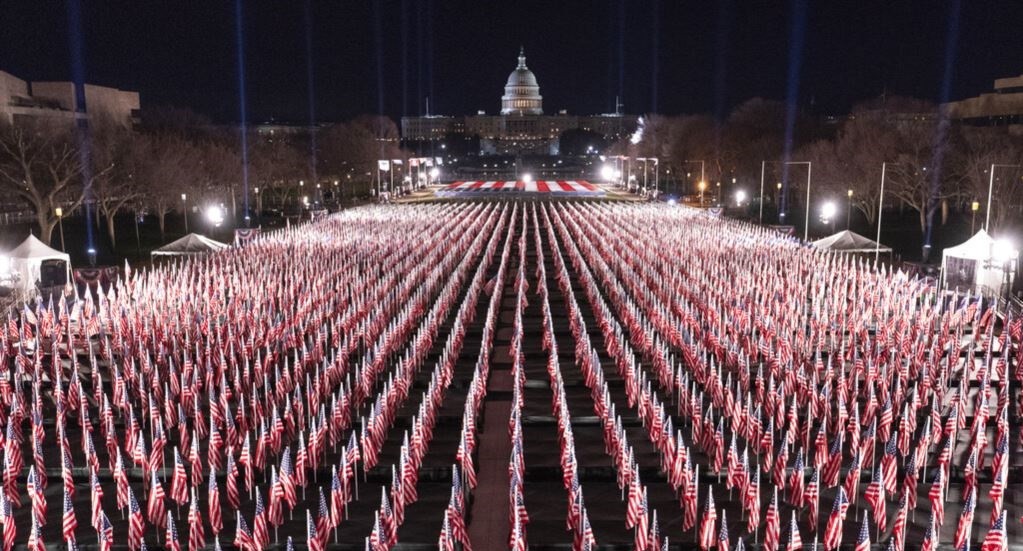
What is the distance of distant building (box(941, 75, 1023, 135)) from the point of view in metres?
100

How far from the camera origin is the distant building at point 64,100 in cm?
9150

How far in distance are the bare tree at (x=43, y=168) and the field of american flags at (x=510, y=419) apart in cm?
1784

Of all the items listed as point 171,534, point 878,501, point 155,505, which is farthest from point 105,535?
point 878,501

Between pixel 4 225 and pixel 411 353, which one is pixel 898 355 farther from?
pixel 4 225

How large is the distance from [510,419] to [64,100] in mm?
102414

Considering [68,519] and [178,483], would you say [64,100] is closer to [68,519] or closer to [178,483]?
[178,483]

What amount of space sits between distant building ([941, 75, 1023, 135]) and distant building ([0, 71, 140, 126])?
95.5 metres

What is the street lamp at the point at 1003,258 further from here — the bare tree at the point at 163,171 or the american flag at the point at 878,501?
the bare tree at the point at 163,171

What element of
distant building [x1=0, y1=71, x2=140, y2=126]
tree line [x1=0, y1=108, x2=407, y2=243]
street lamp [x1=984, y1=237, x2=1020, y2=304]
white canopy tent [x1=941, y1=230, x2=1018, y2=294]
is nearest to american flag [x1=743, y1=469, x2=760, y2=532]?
white canopy tent [x1=941, y1=230, x2=1018, y2=294]

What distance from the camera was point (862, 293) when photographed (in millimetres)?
29469

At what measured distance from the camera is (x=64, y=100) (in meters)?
104

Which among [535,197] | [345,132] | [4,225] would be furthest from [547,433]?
[345,132]

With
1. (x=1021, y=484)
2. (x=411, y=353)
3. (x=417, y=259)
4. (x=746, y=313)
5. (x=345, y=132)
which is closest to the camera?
(x=1021, y=484)

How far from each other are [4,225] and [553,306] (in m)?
45.3
